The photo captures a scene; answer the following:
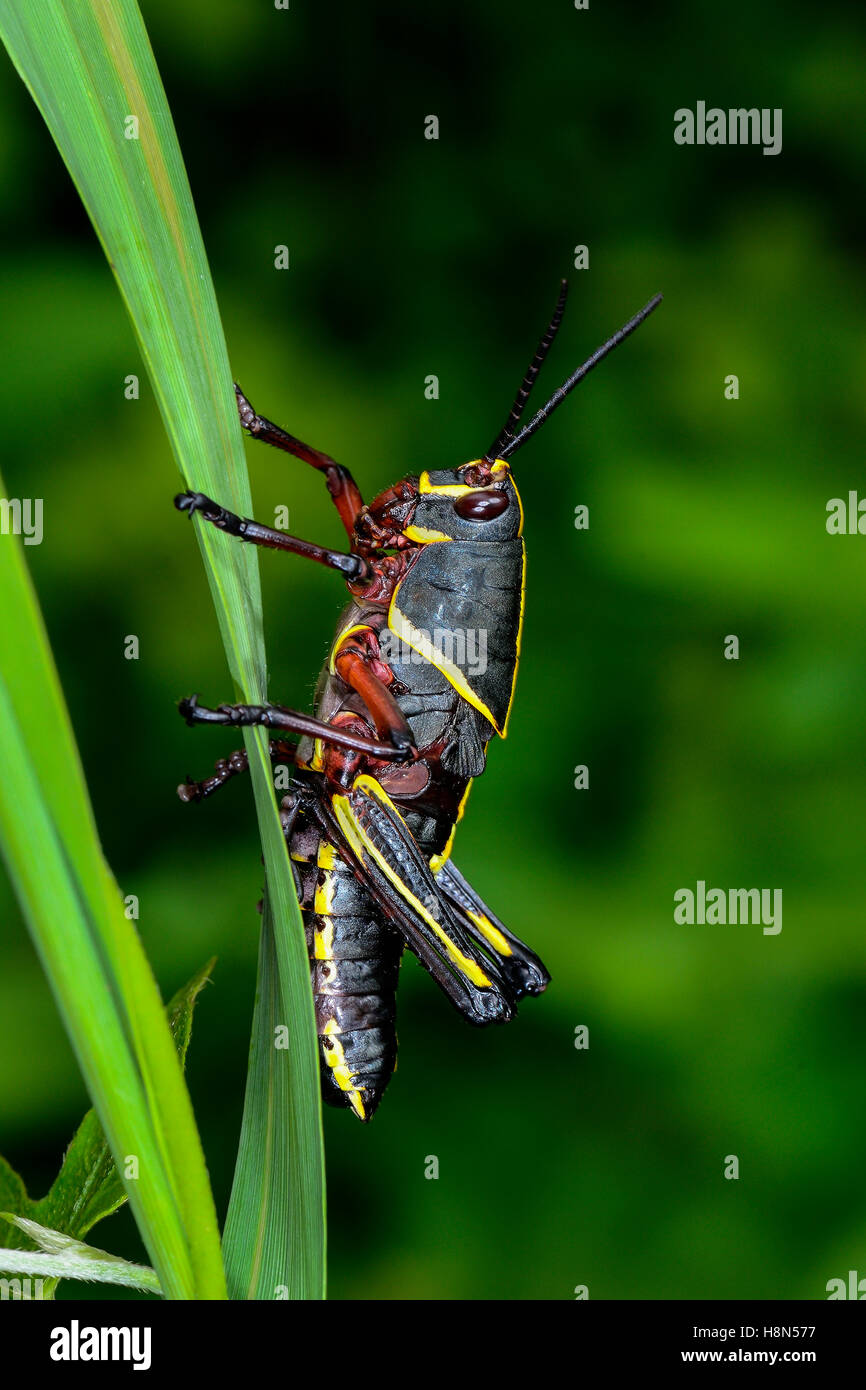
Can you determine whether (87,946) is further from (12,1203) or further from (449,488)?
(449,488)

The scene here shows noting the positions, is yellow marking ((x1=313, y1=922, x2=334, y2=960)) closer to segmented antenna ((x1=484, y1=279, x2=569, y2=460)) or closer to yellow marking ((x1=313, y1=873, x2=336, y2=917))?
yellow marking ((x1=313, y1=873, x2=336, y2=917))

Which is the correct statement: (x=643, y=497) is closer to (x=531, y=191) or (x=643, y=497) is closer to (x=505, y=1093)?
(x=531, y=191)

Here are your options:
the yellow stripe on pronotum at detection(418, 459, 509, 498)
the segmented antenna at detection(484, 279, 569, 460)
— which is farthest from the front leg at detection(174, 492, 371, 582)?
the segmented antenna at detection(484, 279, 569, 460)

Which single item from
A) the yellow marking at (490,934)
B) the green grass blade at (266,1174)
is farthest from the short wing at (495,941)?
the green grass blade at (266,1174)

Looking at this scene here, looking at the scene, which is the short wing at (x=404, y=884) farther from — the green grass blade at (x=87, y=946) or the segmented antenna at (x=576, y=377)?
the green grass blade at (x=87, y=946)

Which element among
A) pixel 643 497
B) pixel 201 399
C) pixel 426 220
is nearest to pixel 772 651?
pixel 643 497
